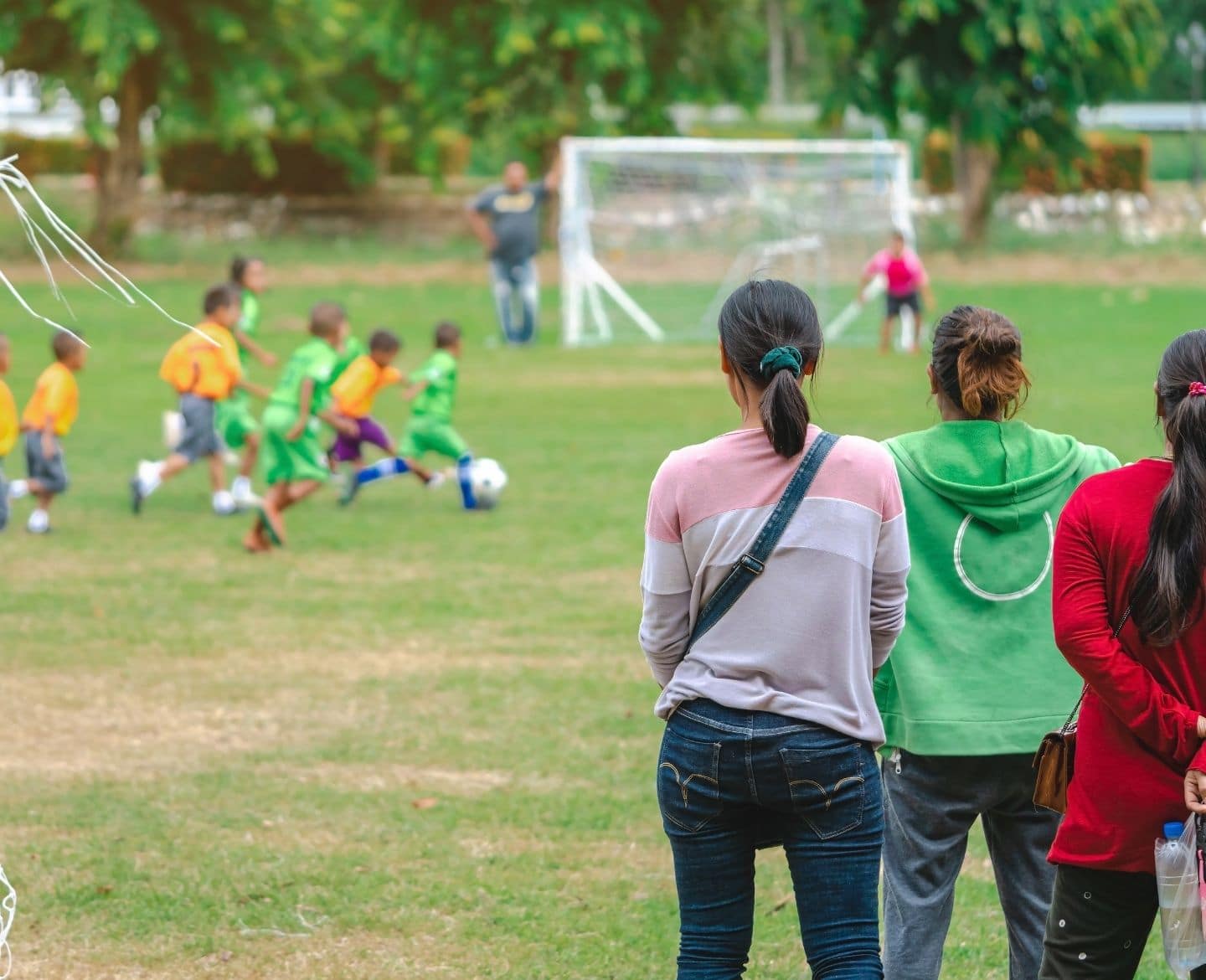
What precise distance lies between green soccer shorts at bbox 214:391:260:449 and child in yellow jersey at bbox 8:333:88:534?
46.0 inches

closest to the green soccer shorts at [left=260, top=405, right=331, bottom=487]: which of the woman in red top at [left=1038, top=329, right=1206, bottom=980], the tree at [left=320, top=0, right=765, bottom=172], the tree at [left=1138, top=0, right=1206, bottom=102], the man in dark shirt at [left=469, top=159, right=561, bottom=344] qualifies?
the woman in red top at [left=1038, top=329, right=1206, bottom=980]

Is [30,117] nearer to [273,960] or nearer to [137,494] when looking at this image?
[137,494]

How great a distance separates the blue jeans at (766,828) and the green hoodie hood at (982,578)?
1.59 feet

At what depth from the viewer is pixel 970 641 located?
3.65m

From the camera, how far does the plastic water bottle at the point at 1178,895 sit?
3006mm

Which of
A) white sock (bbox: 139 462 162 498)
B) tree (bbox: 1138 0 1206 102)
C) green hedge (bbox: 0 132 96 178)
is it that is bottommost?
white sock (bbox: 139 462 162 498)

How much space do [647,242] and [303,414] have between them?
47.2 feet

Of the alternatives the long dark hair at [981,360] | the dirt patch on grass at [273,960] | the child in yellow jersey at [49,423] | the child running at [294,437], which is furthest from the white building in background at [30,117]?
the long dark hair at [981,360]

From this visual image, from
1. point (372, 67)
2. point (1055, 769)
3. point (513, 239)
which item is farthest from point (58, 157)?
point (1055, 769)

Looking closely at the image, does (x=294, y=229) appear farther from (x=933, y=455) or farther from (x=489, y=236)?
(x=933, y=455)

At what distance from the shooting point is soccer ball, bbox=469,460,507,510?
11422 millimetres

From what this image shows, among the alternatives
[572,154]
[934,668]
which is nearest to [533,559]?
[934,668]

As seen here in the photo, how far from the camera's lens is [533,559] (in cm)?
993

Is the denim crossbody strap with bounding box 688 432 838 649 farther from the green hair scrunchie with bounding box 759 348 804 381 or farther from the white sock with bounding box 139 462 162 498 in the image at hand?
the white sock with bounding box 139 462 162 498
